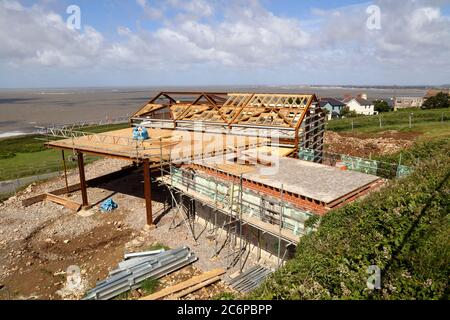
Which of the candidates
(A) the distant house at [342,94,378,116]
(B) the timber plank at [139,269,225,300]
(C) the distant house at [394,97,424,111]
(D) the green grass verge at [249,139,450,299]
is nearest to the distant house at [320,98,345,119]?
(A) the distant house at [342,94,378,116]

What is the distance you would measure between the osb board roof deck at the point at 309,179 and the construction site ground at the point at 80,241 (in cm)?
416

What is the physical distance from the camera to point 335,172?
17047 mm

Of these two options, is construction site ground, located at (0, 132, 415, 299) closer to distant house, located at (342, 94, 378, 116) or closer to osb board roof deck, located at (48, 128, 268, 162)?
osb board roof deck, located at (48, 128, 268, 162)

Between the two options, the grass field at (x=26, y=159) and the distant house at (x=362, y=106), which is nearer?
the grass field at (x=26, y=159)

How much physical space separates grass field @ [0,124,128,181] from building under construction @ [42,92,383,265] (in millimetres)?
14812

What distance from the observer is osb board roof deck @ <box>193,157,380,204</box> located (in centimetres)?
1384

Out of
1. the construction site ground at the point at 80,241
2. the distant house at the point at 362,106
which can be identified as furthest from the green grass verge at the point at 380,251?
the distant house at the point at 362,106

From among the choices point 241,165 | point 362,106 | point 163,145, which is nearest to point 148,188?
point 163,145

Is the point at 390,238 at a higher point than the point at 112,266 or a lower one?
higher

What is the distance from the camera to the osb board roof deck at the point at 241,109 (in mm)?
24656

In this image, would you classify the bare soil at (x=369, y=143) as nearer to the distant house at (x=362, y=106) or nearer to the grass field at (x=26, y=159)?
the grass field at (x=26, y=159)
